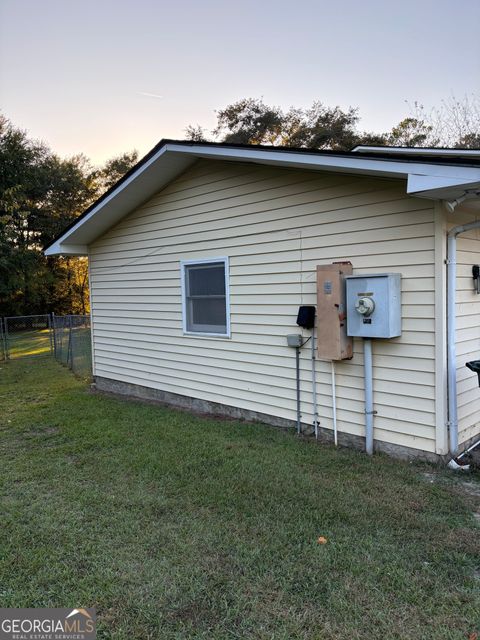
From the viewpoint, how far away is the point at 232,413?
5.77 meters

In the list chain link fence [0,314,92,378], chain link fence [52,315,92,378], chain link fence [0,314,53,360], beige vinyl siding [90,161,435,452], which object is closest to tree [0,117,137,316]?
chain link fence [0,314,53,360]

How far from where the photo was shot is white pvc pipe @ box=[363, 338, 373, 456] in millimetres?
4117

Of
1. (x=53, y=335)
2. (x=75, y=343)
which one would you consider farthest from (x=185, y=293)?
(x=53, y=335)

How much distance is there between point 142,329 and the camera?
288 inches

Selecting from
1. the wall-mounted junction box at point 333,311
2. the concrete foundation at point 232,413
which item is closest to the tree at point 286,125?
the concrete foundation at point 232,413

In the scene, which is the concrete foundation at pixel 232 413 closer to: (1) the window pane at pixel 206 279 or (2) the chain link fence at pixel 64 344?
(2) the chain link fence at pixel 64 344

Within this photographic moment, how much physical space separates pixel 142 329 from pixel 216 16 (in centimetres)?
623

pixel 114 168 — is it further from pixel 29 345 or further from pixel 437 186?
pixel 437 186

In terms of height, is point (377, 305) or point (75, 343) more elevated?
point (377, 305)

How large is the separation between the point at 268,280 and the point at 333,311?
3.86 ft

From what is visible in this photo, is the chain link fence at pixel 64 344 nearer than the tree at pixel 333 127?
Yes

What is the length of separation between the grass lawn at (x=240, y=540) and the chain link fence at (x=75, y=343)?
207 inches

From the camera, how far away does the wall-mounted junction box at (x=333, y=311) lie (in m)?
4.21

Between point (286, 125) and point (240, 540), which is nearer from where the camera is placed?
point (240, 540)
